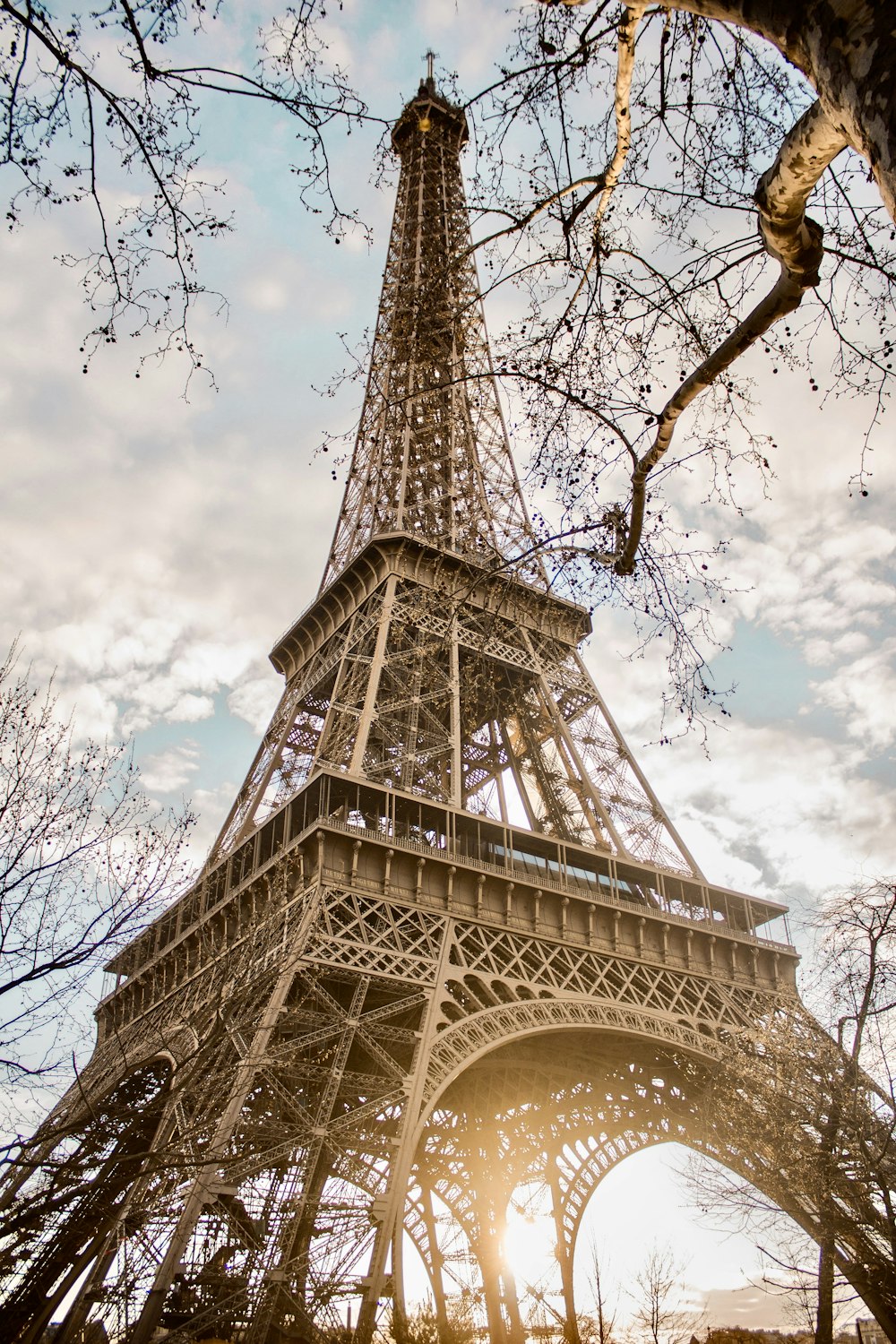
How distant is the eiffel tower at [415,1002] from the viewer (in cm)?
1456

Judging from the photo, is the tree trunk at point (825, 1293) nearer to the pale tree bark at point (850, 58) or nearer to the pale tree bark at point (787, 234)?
the pale tree bark at point (787, 234)

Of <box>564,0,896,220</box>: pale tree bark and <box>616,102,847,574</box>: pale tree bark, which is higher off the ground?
<box>616,102,847,574</box>: pale tree bark

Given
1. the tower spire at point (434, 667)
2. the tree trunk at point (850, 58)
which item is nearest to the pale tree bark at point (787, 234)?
the tree trunk at point (850, 58)

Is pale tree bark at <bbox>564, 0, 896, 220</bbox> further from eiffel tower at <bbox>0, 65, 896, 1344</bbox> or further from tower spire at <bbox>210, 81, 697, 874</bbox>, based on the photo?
tower spire at <bbox>210, 81, 697, 874</bbox>

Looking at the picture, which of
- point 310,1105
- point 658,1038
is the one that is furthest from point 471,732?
point 310,1105

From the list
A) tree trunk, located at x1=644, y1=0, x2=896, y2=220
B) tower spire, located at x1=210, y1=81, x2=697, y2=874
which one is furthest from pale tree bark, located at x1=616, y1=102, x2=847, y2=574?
tower spire, located at x1=210, y1=81, x2=697, y2=874

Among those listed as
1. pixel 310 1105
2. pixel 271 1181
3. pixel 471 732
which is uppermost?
pixel 471 732

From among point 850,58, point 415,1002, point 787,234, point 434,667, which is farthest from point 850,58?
point 434,667

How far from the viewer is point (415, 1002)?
62.0ft

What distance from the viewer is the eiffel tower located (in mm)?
14562

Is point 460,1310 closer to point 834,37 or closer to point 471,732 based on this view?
point 471,732

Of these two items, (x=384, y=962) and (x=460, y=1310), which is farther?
(x=460, y=1310)

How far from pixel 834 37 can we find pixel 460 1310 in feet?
104

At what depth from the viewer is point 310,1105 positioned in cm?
1934
